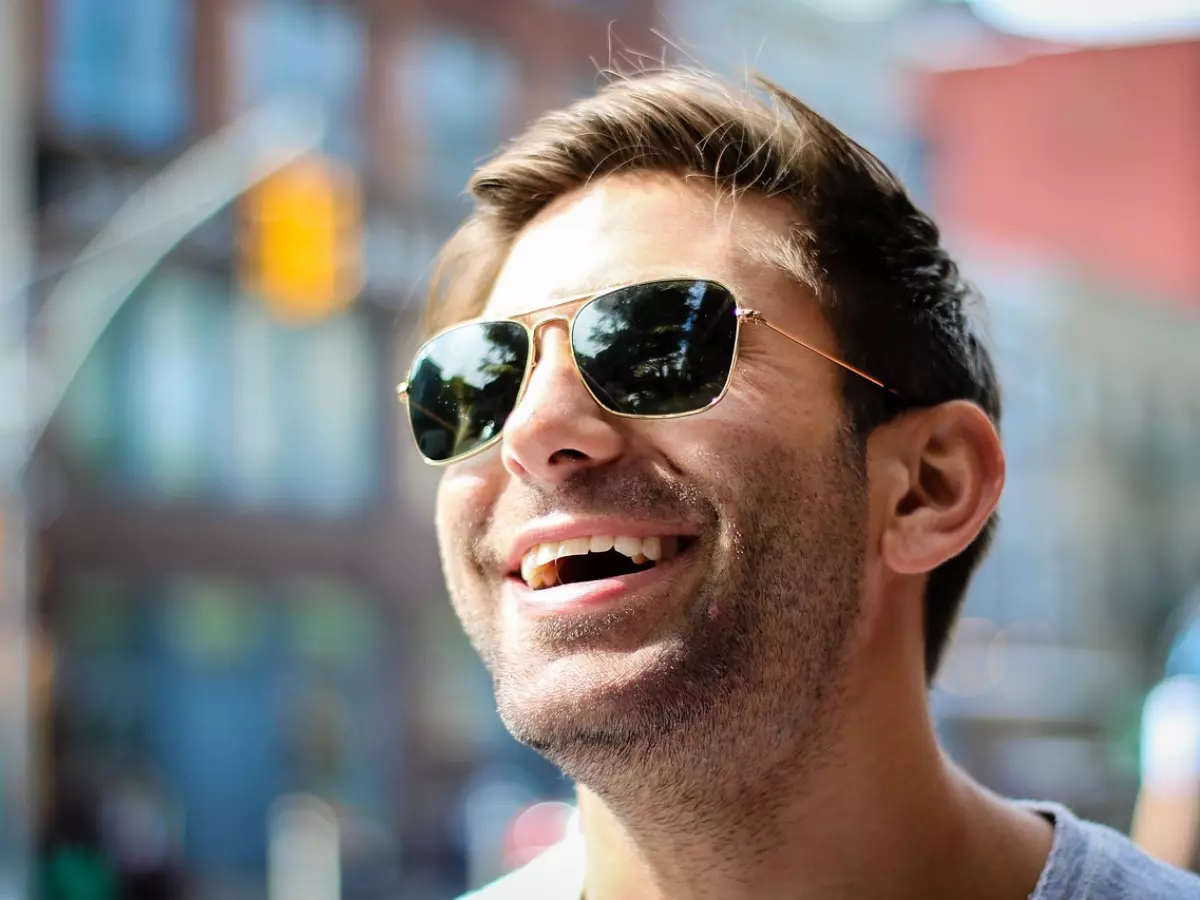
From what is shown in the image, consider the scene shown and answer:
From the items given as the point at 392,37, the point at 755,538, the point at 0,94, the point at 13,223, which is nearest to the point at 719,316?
the point at 755,538

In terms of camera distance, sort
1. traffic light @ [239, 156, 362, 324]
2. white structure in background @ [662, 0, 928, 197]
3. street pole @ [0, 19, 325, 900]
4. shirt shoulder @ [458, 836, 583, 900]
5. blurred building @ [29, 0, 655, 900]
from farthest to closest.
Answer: white structure in background @ [662, 0, 928, 197] → blurred building @ [29, 0, 655, 900] → street pole @ [0, 19, 325, 900] → traffic light @ [239, 156, 362, 324] → shirt shoulder @ [458, 836, 583, 900]

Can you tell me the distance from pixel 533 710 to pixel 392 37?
22709 mm

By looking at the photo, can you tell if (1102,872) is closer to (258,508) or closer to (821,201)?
(821,201)

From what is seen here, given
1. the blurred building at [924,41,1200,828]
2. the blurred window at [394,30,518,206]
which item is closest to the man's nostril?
the blurred window at [394,30,518,206]

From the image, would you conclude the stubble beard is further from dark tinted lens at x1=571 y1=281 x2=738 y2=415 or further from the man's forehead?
the man's forehead

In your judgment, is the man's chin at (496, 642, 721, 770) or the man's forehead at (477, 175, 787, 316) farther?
the man's forehead at (477, 175, 787, 316)

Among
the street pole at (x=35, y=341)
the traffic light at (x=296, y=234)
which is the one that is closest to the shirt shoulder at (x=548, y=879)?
the traffic light at (x=296, y=234)

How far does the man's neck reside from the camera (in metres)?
1.90

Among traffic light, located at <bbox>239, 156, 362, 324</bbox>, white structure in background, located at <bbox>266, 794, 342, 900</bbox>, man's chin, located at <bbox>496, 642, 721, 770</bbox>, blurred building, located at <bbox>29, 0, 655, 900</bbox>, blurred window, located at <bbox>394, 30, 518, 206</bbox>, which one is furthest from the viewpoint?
blurred window, located at <bbox>394, 30, 518, 206</bbox>

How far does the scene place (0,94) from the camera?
1775cm

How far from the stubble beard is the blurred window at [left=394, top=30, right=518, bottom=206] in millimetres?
21828

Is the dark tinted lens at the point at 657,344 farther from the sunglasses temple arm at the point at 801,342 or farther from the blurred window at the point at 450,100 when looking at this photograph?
the blurred window at the point at 450,100

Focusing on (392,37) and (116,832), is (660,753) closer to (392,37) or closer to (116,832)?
(116,832)

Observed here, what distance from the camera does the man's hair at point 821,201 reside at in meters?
2.06
